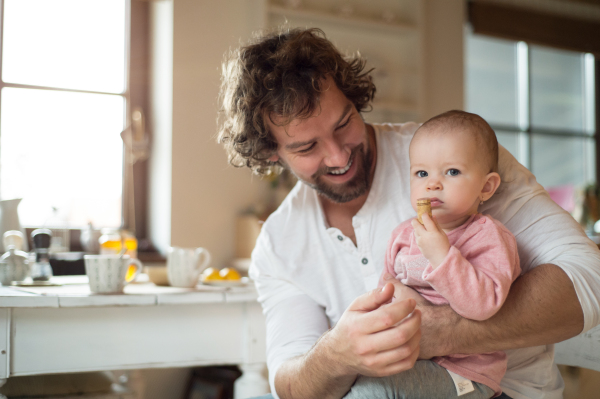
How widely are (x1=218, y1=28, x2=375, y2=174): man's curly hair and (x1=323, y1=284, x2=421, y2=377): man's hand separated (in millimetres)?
565

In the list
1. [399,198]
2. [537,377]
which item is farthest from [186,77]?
[537,377]

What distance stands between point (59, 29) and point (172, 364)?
241cm

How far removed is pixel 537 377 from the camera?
1.16 meters

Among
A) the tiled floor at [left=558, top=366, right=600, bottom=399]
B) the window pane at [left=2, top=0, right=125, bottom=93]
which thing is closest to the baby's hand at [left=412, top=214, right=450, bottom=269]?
the tiled floor at [left=558, top=366, right=600, bottom=399]

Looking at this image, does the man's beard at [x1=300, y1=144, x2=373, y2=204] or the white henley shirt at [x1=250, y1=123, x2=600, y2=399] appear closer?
the white henley shirt at [x1=250, y1=123, x2=600, y2=399]

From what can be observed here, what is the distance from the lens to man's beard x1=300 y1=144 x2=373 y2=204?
135cm

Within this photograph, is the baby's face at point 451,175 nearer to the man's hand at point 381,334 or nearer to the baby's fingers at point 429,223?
the baby's fingers at point 429,223

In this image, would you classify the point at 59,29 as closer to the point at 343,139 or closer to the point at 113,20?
the point at 113,20

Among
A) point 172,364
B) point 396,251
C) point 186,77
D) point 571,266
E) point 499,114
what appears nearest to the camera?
point 571,266

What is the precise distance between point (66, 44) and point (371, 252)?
8.38ft

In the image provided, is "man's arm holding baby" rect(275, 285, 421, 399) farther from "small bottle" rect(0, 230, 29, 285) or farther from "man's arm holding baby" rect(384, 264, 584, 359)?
"small bottle" rect(0, 230, 29, 285)

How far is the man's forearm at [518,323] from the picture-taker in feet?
3.23

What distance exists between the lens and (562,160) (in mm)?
4789

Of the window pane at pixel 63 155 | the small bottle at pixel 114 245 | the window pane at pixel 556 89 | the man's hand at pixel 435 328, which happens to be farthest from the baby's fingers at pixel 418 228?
the window pane at pixel 556 89
